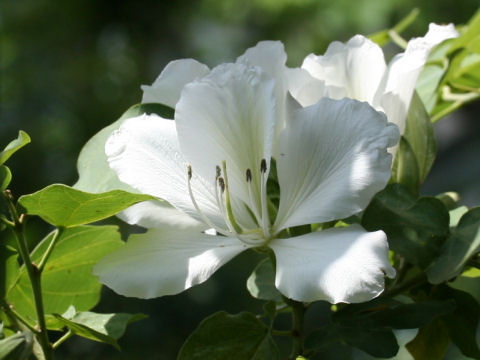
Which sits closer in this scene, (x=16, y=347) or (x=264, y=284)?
(x=16, y=347)

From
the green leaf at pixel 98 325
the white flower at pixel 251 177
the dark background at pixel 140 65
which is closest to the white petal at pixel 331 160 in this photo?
the white flower at pixel 251 177

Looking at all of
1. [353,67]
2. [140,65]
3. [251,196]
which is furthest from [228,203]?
[140,65]

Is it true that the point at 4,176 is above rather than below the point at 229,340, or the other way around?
above

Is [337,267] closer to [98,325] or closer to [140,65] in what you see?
[98,325]

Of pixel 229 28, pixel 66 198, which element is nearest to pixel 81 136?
pixel 229 28

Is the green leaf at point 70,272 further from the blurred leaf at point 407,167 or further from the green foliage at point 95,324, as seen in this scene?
the blurred leaf at point 407,167
